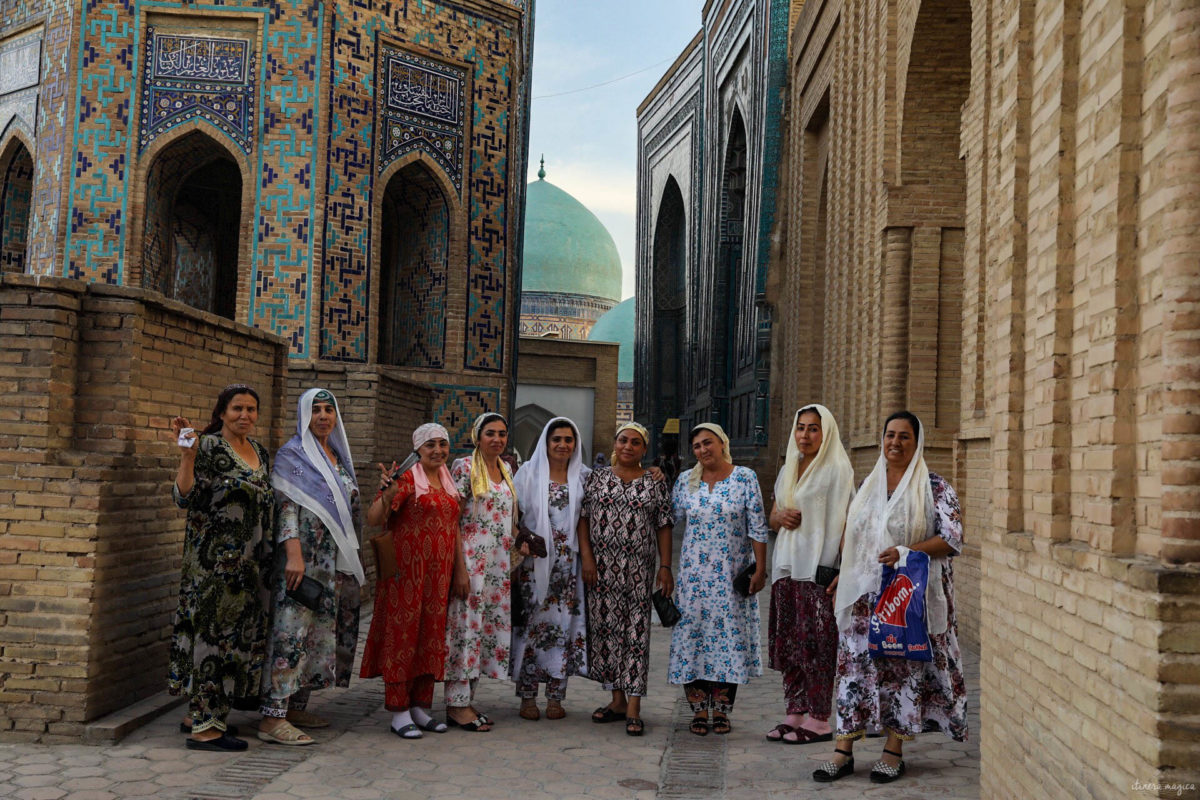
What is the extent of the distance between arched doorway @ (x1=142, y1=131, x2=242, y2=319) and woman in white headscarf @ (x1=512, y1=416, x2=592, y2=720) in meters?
9.47

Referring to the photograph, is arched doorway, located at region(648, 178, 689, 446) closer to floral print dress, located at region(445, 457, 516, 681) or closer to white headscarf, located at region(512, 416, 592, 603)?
white headscarf, located at region(512, 416, 592, 603)

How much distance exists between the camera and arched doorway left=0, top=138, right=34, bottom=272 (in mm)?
14219

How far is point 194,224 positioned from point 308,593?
12504 mm

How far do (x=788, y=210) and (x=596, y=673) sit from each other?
12.1 meters

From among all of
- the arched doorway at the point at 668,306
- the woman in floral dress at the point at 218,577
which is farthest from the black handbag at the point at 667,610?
the arched doorway at the point at 668,306

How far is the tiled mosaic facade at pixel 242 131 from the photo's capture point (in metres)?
12.8

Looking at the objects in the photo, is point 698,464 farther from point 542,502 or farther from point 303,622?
point 303,622

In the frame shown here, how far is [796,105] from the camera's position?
15594mm

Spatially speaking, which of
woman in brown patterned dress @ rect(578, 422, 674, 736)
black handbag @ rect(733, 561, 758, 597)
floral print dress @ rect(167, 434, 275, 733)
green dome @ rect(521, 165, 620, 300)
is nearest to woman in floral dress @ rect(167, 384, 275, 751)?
floral print dress @ rect(167, 434, 275, 733)

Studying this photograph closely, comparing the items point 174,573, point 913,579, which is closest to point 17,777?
point 174,573

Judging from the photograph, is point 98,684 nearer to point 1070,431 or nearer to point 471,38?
point 1070,431

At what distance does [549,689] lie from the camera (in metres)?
5.23

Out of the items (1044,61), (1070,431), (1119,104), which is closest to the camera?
(1119,104)

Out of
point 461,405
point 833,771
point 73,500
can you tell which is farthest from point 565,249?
point 833,771
